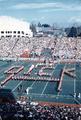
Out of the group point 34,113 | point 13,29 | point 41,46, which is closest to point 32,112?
point 34,113

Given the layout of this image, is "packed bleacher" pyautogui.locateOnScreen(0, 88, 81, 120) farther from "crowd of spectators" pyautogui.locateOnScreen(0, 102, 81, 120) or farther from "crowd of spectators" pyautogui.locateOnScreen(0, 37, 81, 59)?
"crowd of spectators" pyautogui.locateOnScreen(0, 37, 81, 59)

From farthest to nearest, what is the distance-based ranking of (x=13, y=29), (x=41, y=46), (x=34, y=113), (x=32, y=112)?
1. (x=13, y=29)
2. (x=41, y=46)
3. (x=32, y=112)
4. (x=34, y=113)

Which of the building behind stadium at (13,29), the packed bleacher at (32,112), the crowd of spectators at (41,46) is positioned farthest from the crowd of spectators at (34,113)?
the building behind stadium at (13,29)

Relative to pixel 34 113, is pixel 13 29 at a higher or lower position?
higher

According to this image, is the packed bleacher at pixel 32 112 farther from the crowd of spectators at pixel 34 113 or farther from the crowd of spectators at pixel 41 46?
the crowd of spectators at pixel 41 46

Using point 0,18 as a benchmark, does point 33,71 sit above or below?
below

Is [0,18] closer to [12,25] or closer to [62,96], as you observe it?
[12,25]

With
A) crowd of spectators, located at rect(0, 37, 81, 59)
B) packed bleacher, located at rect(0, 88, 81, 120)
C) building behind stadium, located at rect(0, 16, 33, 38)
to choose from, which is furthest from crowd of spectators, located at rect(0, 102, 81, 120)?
building behind stadium, located at rect(0, 16, 33, 38)

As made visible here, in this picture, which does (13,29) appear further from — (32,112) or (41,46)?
(32,112)

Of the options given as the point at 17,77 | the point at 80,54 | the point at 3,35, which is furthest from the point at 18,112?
the point at 3,35
